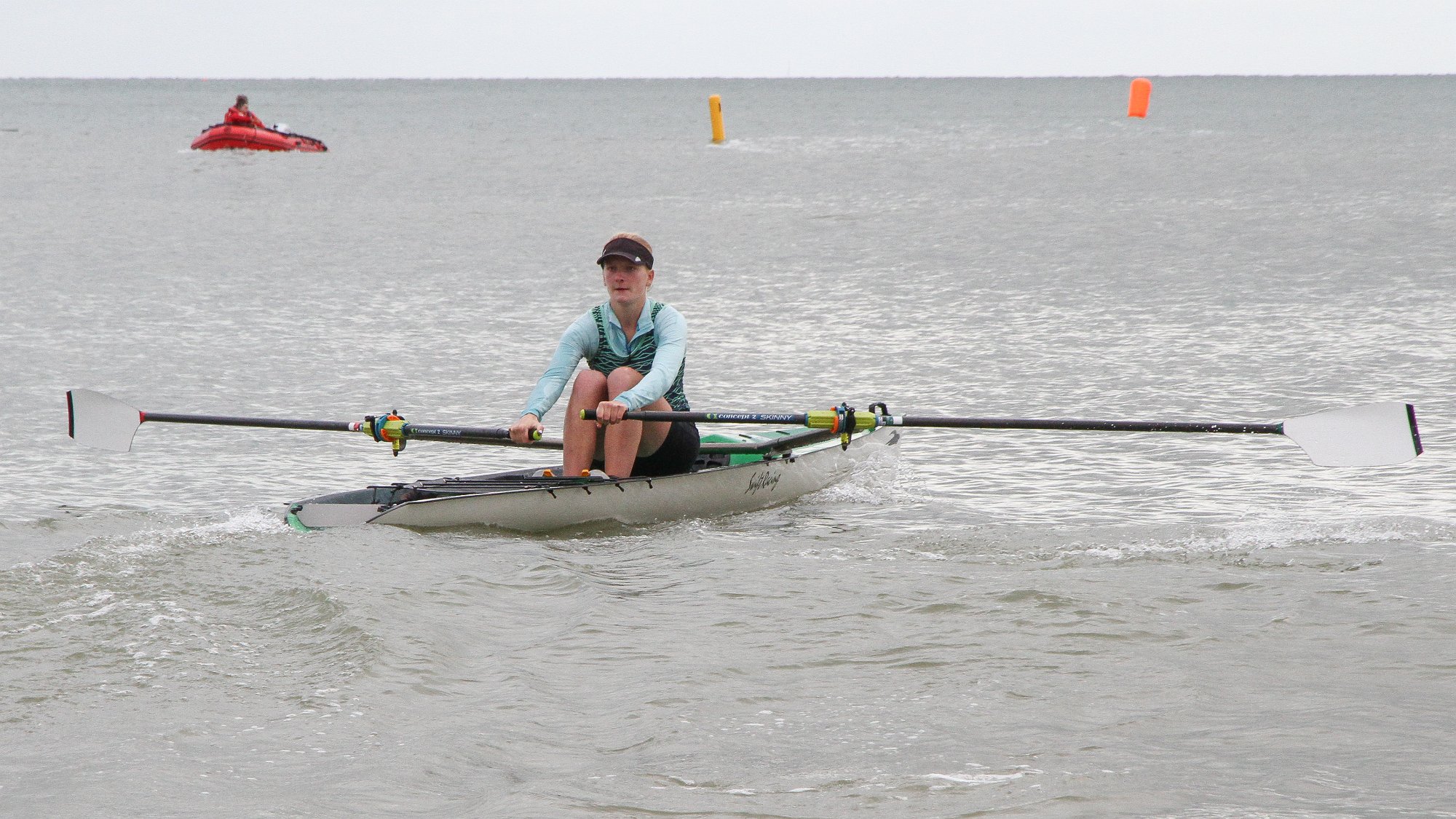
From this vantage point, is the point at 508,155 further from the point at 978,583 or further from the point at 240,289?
the point at 978,583

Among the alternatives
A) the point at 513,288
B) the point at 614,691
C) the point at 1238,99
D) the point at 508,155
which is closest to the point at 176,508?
the point at 614,691

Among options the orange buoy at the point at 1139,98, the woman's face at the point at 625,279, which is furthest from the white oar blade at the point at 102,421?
the orange buoy at the point at 1139,98

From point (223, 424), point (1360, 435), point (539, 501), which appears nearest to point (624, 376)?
point (539, 501)

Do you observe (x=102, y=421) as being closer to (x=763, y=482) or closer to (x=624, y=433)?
(x=624, y=433)

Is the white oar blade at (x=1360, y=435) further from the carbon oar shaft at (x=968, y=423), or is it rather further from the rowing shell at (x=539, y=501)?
the rowing shell at (x=539, y=501)

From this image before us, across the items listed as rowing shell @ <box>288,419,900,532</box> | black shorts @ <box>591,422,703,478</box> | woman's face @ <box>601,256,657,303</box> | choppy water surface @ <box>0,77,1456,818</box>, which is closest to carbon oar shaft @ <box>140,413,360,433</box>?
rowing shell @ <box>288,419,900,532</box>

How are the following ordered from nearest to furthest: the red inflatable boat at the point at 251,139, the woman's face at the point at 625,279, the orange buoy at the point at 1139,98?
the woman's face at the point at 625,279 < the red inflatable boat at the point at 251,139 < the orange buoy at the point at 1139,98

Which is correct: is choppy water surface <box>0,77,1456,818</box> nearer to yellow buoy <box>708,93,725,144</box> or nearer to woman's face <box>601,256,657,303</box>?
woman's face <box>601,256,657,303</box>

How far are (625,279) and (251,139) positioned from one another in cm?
4286

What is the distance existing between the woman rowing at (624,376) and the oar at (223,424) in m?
0.30

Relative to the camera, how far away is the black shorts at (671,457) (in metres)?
7.78

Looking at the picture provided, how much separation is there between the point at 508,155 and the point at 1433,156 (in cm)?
3160

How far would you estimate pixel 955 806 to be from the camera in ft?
13.6

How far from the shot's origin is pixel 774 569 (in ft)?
22.6
